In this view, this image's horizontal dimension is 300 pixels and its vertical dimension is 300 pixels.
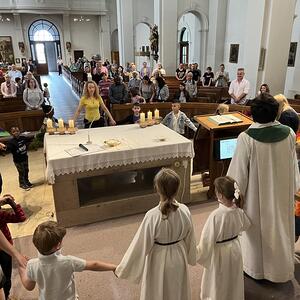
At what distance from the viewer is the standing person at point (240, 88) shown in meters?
8.58

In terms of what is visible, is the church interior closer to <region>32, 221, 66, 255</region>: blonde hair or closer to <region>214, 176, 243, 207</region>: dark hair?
<region>214, 176, 243, 207</region>: dark hair

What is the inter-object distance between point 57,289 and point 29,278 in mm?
195

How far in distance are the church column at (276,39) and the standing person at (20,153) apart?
6.79m

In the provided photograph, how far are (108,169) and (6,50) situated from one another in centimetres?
2422

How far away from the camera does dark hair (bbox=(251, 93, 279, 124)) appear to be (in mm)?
2715

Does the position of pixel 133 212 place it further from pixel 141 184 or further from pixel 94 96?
pixel 94 96

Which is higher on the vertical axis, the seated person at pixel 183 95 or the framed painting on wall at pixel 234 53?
the framed painting on wall at pixel 234 53

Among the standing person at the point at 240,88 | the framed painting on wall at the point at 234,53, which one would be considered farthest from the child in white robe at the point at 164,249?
the framed painting on wall at the point at 234,53

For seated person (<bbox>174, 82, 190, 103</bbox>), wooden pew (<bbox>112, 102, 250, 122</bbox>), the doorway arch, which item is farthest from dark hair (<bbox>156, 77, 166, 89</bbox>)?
the doorway arch

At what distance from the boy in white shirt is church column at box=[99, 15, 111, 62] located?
26.3 metres

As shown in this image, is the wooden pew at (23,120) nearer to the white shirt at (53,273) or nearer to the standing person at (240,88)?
the standing person at (240,88)

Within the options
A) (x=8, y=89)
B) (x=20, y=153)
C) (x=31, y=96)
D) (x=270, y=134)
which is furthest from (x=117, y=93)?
(x=270, y=134)

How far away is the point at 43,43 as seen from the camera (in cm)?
2675

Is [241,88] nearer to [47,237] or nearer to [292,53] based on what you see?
[292,53]
